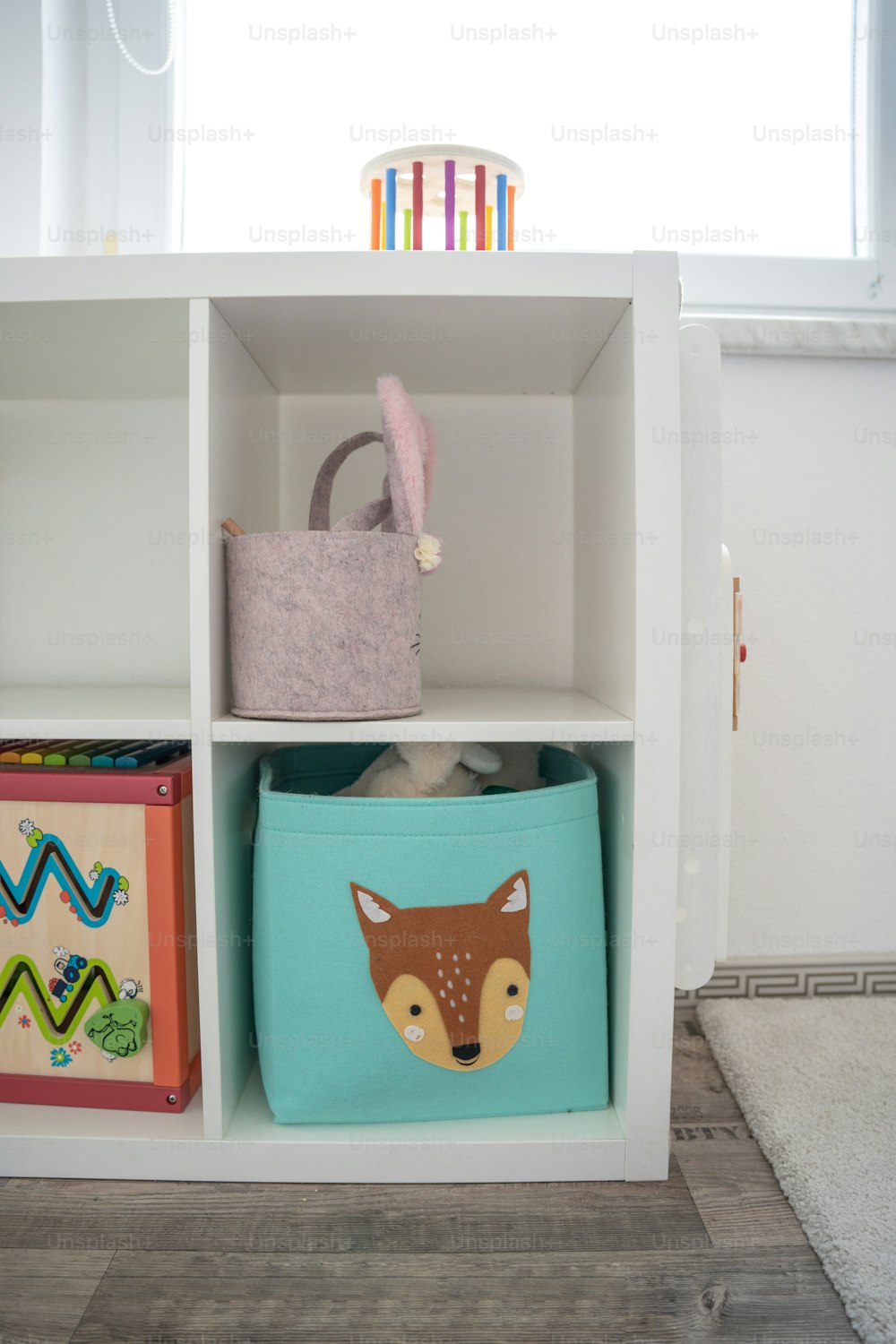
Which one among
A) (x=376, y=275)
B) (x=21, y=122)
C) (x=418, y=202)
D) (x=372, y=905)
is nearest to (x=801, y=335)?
(x=418, y=202)

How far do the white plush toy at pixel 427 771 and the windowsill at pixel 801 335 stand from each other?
0.60m

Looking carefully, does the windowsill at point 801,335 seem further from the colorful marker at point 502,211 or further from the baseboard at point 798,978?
the baseboard at point 798,978

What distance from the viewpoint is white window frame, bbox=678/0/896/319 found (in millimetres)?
1144

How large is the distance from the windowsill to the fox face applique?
73cm

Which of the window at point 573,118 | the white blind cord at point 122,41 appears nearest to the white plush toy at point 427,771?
the window at point 573,118

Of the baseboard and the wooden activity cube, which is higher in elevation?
the wooden activity cube

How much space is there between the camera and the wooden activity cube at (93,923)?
76 centimetres

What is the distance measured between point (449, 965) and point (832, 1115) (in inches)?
16.9

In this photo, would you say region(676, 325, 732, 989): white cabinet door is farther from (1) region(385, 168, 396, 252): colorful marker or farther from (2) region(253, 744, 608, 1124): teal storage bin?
(1) region(385, 168, 396, 252): colorful marker

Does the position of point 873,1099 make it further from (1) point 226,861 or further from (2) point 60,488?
(2) point 60,488

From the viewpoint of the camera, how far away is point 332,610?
72cm

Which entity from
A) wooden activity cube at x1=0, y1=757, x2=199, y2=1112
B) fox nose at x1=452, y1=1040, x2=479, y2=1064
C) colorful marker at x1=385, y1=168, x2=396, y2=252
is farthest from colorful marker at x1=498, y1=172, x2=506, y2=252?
fox nose at x1=452, y1=1040, x2=479, y2=1064

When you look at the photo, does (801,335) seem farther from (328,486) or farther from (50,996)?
(50,996)

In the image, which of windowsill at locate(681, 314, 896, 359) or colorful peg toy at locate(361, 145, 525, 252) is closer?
colorful peg toy at locate(361, 145, 525, 252)
